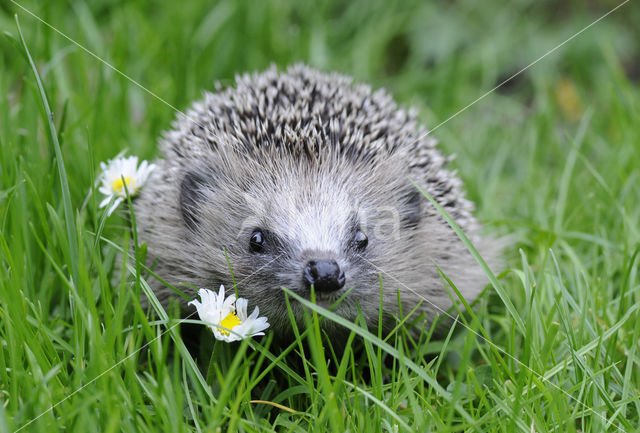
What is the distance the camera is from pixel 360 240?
275cm

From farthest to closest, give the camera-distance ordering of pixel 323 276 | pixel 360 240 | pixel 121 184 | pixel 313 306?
pixel 121 184
pixel 360 240
pixel 323 276
pixel 313 306

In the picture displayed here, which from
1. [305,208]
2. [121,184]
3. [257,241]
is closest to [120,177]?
[121,184]

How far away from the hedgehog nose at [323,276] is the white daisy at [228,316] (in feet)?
0.70

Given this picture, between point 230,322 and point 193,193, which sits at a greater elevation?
point 193,193

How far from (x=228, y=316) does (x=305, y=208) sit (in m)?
0.54

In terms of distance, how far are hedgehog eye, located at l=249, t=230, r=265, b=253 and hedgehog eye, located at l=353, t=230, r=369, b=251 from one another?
14.6 inches

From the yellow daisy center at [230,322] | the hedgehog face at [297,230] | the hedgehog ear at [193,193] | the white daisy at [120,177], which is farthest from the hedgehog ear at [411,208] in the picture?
the white daisy at [120,177]

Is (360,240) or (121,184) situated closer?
(360,240)

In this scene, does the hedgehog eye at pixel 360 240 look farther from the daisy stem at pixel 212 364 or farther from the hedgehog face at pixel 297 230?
the daisy stem at pixel 212 364

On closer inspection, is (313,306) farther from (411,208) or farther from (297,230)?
(411,208)

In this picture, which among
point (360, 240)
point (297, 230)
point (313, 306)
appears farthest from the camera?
point (360, 240)

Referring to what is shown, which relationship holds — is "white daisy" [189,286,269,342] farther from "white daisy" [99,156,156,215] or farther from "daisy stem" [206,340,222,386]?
"white daisy" [99,156,156,215]

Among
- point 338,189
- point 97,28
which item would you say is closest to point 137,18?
point 97,28

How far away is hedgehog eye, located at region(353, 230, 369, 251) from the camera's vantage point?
108 inches
